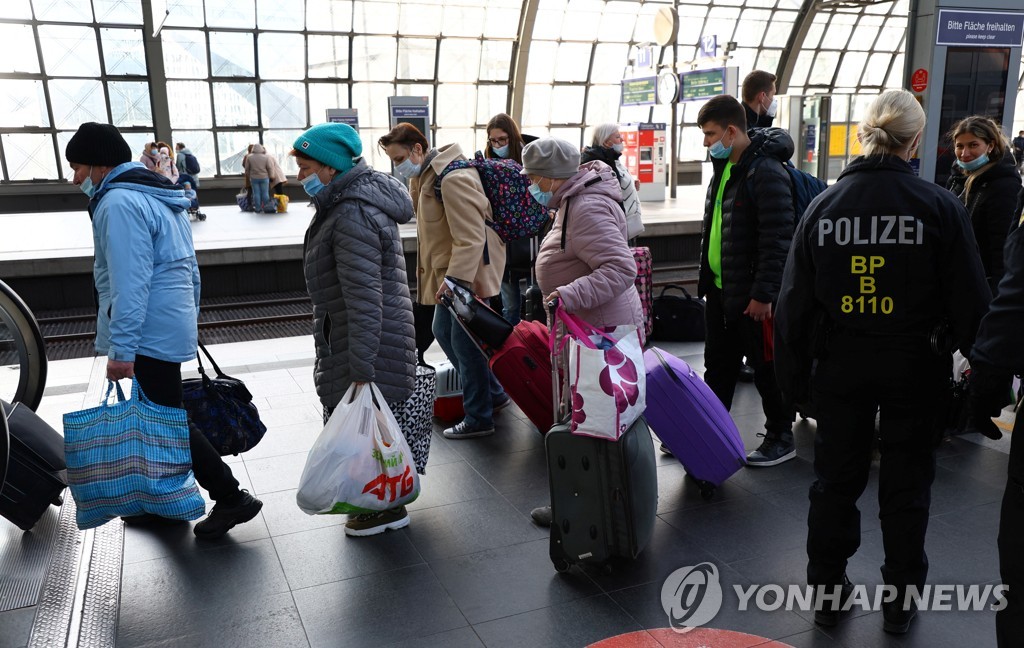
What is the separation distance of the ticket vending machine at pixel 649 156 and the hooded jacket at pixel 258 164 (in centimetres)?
789

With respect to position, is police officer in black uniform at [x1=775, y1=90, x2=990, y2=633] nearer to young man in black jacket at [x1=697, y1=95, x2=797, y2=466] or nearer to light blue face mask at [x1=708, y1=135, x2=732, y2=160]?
young man in black jacket at [x1=697, y1=95, x2=797, y2=466]

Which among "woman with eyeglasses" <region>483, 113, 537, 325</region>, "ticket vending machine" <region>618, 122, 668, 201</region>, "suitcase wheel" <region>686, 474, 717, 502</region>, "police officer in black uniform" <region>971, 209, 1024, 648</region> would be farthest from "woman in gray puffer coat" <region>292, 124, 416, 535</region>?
"ticket vending machine" <region>618, 122, 668, 201</region>

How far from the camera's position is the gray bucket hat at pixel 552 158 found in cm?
344

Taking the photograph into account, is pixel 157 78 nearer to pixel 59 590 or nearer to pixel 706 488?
pixel 59 590

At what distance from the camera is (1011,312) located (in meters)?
2.14

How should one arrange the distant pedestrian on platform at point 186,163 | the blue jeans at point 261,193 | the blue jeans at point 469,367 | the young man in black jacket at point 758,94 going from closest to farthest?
1. the blue jeans at point 469,367
2. the young man in black jacket at point 758,94
3. the blue jeans at point 261,193
4. the distant pedestrian on platform at point 186,163

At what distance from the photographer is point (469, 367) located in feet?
15.5

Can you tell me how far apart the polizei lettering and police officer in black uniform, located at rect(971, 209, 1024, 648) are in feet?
0.99

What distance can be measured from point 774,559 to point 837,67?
1104 inches

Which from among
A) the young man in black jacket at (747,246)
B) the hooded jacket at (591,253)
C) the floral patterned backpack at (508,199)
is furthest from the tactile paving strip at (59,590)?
the young man in black jacket at (747,246)

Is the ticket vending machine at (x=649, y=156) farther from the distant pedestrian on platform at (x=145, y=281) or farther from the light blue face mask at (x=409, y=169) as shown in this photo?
the distant pedestrian on platform at (x=145, y=281)

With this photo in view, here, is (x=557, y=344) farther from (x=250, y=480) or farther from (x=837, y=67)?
(x=837, y=67)

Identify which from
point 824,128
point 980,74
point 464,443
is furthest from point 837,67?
point 464,443

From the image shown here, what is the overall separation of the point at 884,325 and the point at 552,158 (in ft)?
4.90
